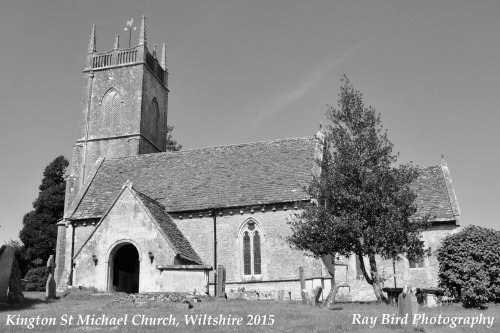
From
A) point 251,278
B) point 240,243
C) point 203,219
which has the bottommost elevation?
point 251,278

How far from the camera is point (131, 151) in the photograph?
1625 inches

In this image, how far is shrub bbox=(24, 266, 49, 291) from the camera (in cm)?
4744

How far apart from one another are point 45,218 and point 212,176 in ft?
92.1

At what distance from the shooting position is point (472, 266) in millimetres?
23234

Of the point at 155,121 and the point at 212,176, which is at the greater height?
the point at 155,121

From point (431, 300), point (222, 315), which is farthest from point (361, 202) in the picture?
point (222, 315)

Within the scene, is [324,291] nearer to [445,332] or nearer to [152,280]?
[152,280]

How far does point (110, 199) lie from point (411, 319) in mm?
22032

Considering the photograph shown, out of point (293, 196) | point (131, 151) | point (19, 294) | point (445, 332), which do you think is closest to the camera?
point (445, 332)

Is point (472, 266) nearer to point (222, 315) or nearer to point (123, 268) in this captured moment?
point (222, 315)

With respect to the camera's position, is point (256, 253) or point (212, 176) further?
point (212, 176)

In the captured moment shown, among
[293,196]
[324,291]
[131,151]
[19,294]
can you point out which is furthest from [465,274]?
[131,151]

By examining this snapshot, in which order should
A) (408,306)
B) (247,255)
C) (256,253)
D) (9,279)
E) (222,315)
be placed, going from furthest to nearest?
(247,255) → (256,253) → (9,279) → (222,315) → (408,306)

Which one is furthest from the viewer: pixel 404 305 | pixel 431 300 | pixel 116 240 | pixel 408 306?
pixel 116 240
